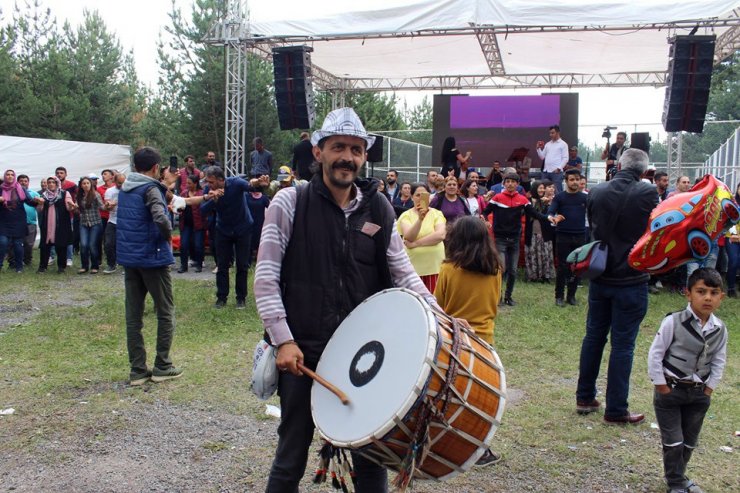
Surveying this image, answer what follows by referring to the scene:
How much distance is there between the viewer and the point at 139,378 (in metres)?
5.93

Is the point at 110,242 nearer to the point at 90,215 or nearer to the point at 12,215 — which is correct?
the point at 90,215

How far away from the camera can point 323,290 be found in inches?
115

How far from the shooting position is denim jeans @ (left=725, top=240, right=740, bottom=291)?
10.9 m

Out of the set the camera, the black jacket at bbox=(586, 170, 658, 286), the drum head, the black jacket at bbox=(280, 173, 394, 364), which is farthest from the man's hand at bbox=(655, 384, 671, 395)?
the camera

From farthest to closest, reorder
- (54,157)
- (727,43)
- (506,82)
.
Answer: (506,82) < (54,157) < (727,43)

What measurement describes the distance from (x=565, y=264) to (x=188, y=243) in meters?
6.87

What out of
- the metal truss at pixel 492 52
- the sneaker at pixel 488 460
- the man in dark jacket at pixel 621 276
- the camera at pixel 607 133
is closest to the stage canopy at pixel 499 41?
the metal truss at pixel 492 52

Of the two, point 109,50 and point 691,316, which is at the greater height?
point 109,50

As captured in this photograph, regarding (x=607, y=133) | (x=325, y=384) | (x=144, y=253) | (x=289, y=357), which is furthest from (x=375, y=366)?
(x=607, y=133)

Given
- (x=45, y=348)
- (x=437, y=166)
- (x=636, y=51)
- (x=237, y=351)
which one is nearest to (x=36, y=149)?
(x=437, y=166)

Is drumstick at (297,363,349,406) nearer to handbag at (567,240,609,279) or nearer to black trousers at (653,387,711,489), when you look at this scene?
black trousers at (653,387,711,489)

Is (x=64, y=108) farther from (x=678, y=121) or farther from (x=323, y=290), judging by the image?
(x=323, y=290)

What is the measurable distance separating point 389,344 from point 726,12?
39.3 feet

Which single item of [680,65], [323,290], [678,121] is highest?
[680,65]
